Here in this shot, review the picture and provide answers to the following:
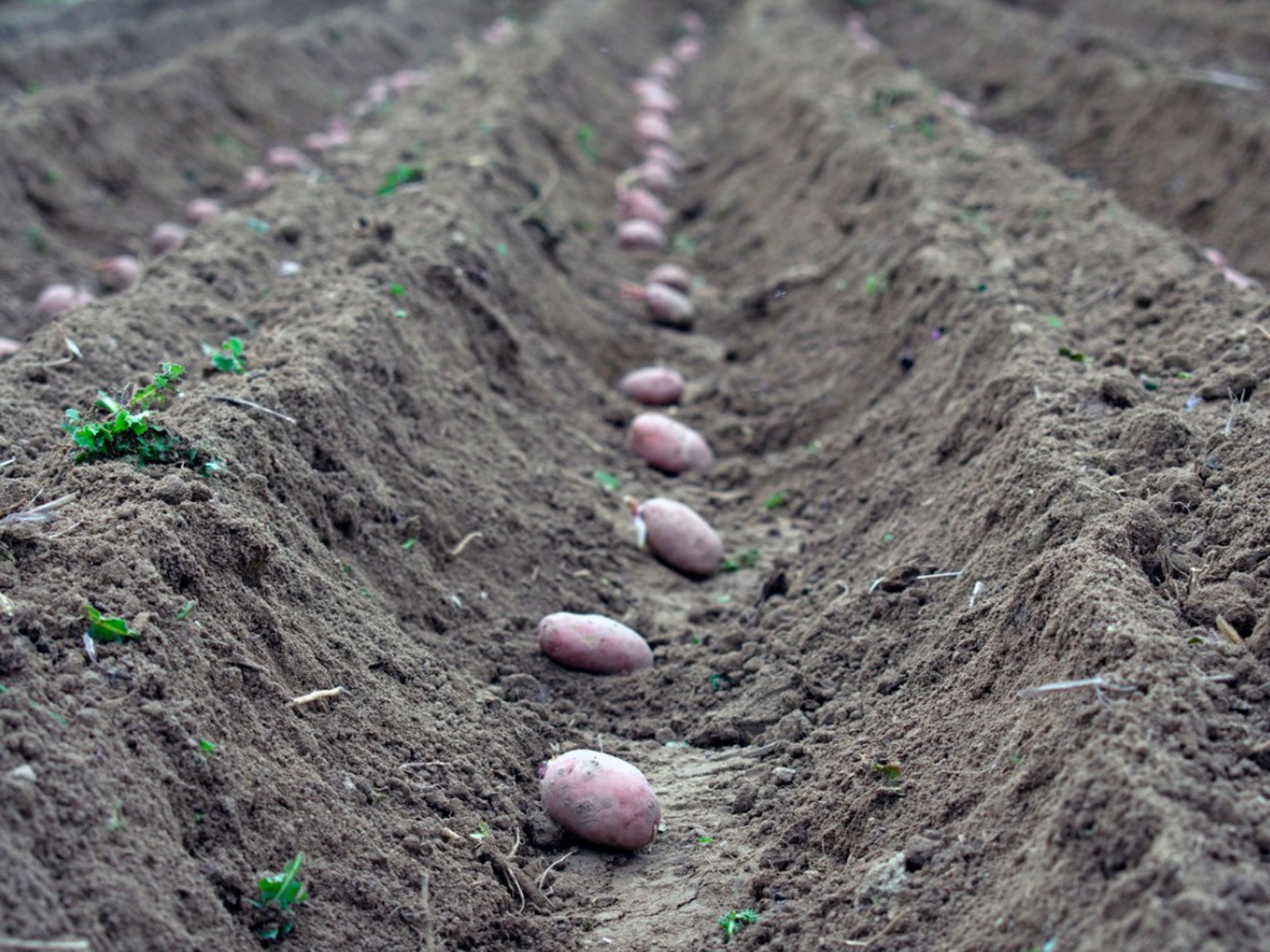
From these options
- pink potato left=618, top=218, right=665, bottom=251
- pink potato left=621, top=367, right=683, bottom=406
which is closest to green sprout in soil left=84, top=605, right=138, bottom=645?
pink potato left=621, top=367, right=683, bottom=406

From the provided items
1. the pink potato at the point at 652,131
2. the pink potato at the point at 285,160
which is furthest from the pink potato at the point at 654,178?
the pink potato at the point at 285,160

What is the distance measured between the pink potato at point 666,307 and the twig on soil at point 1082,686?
171 inches

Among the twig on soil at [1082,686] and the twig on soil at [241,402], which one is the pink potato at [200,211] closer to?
the twig on soil at [241,402]

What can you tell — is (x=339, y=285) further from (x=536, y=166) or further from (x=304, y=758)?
(x=536, y=166)

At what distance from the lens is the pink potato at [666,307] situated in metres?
7.01

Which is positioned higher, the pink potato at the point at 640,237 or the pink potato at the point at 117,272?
the pink potato at the point at 640,237

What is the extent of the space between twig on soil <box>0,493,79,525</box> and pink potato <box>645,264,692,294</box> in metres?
4.77

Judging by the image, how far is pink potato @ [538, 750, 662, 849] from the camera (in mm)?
3320

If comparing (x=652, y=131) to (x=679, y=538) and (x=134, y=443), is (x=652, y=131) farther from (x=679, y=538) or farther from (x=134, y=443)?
(x=134, y=443)

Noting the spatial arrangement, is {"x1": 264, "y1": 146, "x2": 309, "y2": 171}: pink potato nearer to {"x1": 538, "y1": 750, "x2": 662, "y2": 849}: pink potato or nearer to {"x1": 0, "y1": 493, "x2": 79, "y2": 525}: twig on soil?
{"x1": 0, "y1": 493, "x2": 79, "y2": 525}: twig on soil

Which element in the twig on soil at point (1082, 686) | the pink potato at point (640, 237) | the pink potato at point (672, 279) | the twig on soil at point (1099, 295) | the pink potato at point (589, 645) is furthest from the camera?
the pink potato at point (640, 237)

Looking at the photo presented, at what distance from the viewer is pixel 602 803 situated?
10.9 ft

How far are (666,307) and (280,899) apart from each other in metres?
4.88

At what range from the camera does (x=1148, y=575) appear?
3225 millimetres
